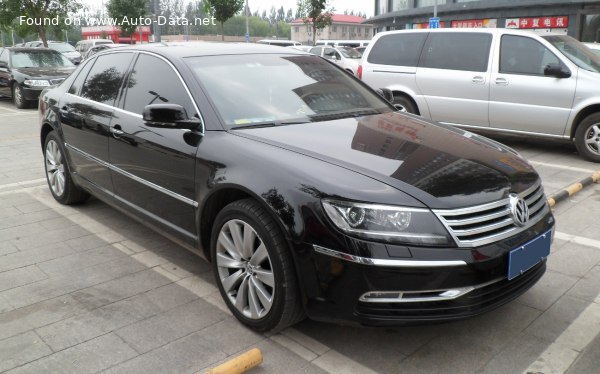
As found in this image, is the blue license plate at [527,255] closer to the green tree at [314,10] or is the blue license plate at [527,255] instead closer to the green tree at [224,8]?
the green tree at [224,8]

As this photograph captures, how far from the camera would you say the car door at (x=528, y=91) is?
7.37 metres

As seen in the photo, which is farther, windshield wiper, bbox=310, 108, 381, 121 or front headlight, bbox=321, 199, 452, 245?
windshield wiper, bbox=310, 108, 381, 121

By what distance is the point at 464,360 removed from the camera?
288 cm

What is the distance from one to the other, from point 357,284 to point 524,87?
5977 millimetres

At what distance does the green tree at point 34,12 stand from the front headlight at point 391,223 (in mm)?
24893

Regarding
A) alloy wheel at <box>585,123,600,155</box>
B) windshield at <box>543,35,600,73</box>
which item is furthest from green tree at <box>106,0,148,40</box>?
alloy wheel at <box>585,123,600,155</box>

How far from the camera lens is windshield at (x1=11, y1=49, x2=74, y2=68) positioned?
49.2 ft

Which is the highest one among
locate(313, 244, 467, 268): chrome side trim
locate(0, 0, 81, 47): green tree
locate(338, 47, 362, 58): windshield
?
locate(0, 0, 81, 47): green tree

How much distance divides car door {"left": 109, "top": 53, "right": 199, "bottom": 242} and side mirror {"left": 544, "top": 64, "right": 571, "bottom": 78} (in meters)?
5.49

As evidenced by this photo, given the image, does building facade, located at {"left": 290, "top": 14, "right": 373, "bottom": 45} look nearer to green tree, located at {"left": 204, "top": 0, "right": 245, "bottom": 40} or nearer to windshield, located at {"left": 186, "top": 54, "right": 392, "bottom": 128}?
green tree, located at {"left": 204, "top": 0, "right": 245, "bottom": 40}

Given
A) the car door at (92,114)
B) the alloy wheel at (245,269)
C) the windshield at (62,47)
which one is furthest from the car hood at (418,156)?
the windshield at (62,47)

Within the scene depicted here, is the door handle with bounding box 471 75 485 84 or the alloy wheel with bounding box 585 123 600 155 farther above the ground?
the door handle with bounding box 471 75 485 84

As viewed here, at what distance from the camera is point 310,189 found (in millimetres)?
2768

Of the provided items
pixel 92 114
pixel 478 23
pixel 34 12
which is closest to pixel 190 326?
pixel 92 114
